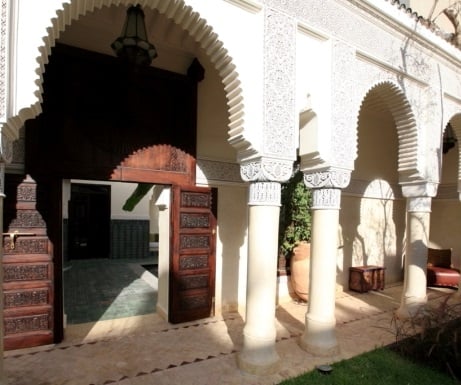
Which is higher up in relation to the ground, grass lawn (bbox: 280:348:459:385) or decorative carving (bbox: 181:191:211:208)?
decorative carving (bbox: 181:191:211:208)

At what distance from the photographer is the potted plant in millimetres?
5388

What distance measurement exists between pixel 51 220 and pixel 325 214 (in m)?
3.01

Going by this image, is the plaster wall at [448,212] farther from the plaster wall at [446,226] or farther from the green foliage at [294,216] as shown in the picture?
the green foliage at [294,216]

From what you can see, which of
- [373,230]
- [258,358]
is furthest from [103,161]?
[373,230]

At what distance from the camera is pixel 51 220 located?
3.64 m

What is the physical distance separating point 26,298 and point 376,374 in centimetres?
361

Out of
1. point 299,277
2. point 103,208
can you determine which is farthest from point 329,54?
point 103,208

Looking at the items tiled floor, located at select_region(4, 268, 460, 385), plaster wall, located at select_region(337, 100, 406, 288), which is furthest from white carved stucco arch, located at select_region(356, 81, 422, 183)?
tiled floor, located at select_region(4, 268, 460, 385)

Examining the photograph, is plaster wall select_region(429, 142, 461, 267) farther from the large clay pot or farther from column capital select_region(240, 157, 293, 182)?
column capital select_region(240, 157, 293, 182)

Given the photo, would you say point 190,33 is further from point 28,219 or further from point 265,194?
point 28,219

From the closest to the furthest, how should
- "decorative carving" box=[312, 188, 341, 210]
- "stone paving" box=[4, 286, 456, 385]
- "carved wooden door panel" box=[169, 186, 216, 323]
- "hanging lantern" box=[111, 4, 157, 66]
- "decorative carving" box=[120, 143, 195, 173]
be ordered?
"hanging lantern" box=[111, 4, 157, 66] → "stone paving" box=[4, 286, 456, 385] → "decorative carving" box=[312, 188, 341, 210] → "decorative carving" box=[120, 143, 195, 173] → "carved wooden door panel" box=[169, 186, 216, 323]

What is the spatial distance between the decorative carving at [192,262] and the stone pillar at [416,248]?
2.95 m

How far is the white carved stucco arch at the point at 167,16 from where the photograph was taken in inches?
84.9

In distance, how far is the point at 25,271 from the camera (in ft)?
11.5
